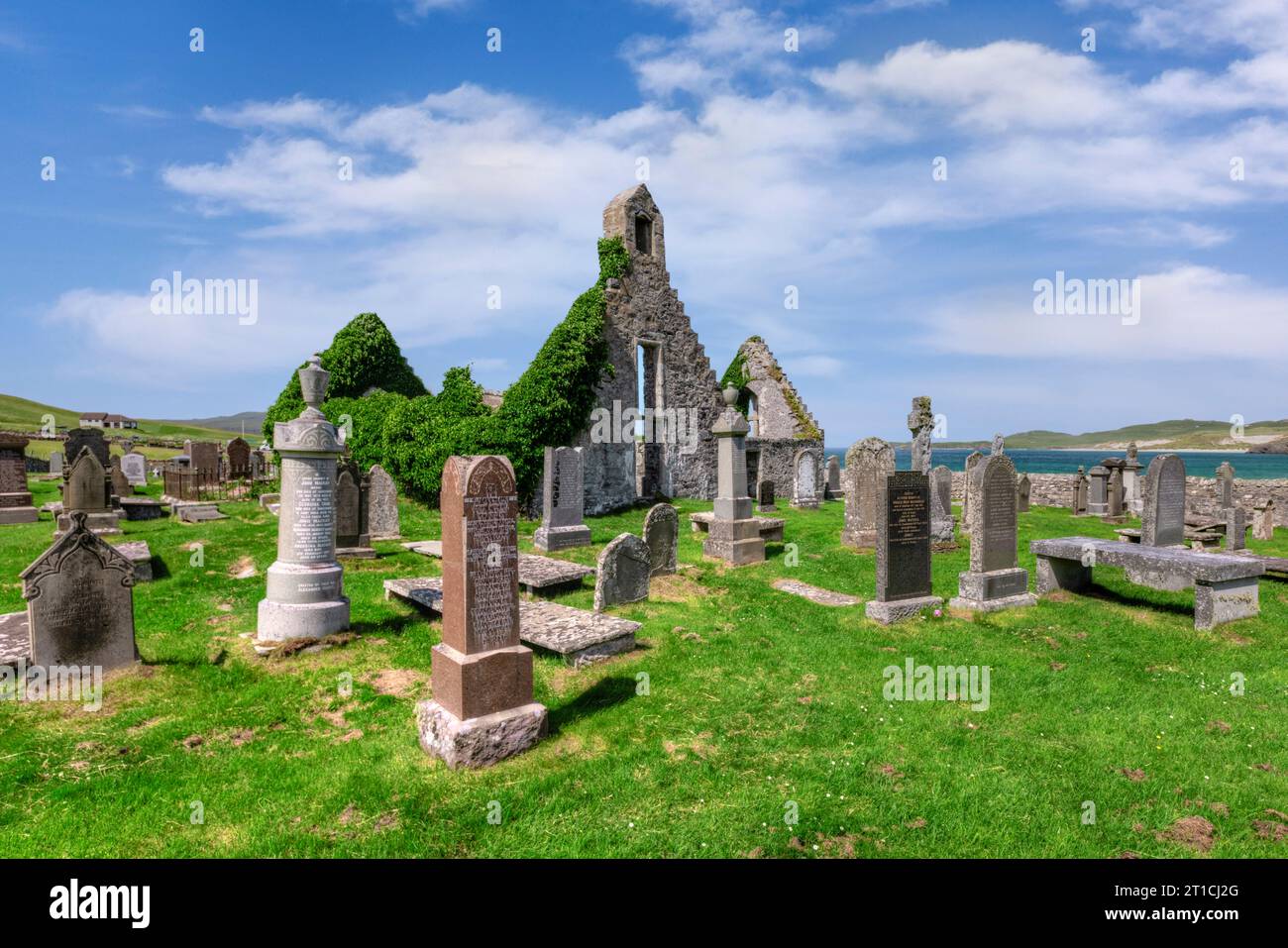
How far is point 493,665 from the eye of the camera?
195 inches

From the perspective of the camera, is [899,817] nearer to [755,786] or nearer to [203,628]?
[755,786]

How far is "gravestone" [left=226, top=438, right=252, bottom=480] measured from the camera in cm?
2369

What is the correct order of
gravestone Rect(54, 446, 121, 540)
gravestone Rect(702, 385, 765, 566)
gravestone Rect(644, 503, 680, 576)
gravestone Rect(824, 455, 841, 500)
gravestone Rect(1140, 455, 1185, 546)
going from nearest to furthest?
1. gravestone Rect(644, 503, 680, 576)
2. gravestone Rect(1140, 455, 1185, 546)
3. gravestone Rect(702, 385, 765, 566)
4. gravestone Rect(54, 446, 121, 540)
5. gravestone Rect(824, 455, 841, 500)

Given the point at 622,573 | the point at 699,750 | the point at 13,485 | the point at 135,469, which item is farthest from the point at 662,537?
the point at 135,469

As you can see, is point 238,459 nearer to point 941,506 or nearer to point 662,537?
point 662,537

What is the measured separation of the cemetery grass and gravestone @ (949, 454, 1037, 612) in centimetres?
43

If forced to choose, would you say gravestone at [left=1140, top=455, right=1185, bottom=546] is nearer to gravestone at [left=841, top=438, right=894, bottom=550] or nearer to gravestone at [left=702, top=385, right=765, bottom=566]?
gravestone at [left=841, top=438, right=894, bottom=550]

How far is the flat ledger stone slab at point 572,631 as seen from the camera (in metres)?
6.68

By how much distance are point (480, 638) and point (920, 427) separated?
12851 mm

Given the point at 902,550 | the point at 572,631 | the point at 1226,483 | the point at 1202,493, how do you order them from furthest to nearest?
the point at 1202,493 < the point at 1226,483 < the point at 902,550 < the point at 572,631

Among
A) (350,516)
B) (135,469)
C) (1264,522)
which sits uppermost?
(135,469)

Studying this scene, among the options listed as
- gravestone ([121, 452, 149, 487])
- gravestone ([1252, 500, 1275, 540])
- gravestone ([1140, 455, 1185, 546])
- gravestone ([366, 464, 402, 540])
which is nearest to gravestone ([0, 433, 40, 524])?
gravestone ([121, 452, 149, 487])

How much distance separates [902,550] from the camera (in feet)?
28.5

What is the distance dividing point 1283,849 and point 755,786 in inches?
123
